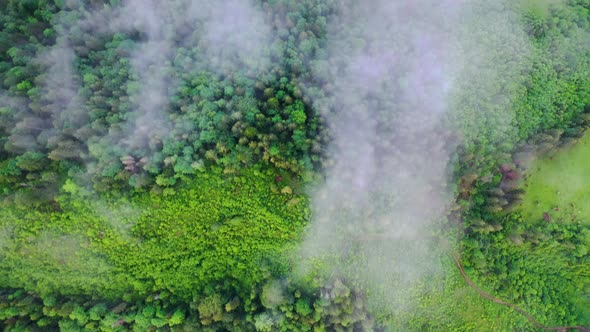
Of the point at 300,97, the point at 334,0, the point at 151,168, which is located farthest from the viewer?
the point at 334,0

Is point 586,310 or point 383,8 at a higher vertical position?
point 383,8

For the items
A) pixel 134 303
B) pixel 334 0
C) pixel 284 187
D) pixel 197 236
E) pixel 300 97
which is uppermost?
pixel 334 0

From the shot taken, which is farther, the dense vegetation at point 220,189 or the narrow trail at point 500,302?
the narrow trail at point 500,302

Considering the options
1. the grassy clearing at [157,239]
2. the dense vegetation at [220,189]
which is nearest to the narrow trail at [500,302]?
the dense vegetation at [220,189]

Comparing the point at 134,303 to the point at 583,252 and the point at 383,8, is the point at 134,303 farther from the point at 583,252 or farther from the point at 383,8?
the point at 583,252

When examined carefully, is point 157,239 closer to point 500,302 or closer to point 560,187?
point 500,302

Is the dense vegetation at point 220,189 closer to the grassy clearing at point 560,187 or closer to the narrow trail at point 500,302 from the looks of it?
the grassy clearing at point 560,187

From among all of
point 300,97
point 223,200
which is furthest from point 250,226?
point 300,97

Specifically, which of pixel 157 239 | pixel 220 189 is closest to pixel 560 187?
pixel 220 189
